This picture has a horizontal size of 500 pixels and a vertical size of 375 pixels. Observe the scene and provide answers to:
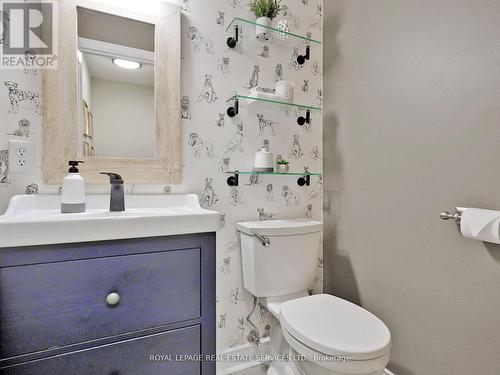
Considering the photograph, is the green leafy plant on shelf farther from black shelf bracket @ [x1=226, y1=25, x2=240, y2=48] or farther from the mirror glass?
the mirror glass

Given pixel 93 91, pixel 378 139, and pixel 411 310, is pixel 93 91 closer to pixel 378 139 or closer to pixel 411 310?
pixel 378 139

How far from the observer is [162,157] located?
1.26m

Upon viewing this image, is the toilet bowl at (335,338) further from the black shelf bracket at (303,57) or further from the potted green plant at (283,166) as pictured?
the black shelf bracket at (303,57)

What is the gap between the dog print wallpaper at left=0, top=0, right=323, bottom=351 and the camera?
136cm

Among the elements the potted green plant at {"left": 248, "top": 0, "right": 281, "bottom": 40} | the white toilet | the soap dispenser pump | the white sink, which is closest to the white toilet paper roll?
the white toilet

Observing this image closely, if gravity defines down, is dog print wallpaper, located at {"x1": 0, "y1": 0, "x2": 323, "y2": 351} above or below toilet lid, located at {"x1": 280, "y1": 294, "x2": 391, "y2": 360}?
above

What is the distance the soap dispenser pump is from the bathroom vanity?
156mm

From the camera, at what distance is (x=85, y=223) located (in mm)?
738

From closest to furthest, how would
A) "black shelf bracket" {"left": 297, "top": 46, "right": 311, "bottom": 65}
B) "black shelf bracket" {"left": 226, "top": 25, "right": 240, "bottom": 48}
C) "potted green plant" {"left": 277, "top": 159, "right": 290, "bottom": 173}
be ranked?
1. "black shelf bracket" {"left": 226, "top": 25, "right": 240, "bottom": 48}
2. "potted green plant" {"left": 277, "top": 159, "right": 290, "bottom": 173}
3. "black shelf bracket" {"left": 297, "top": 46, "right": 311, "bottom": 65}

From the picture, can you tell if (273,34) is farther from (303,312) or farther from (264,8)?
(303,312)

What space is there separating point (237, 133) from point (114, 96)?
61 centimetres

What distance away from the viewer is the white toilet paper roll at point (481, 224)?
90 cm

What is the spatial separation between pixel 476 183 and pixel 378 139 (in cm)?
49

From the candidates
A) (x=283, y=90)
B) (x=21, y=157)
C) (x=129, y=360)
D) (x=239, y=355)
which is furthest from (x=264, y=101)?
(x=239, y=355)
